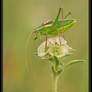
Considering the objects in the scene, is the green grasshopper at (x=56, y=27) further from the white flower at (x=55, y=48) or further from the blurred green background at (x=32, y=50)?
the blurred green background at (x=32, y=50)

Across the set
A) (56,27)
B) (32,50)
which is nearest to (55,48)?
(56,27)

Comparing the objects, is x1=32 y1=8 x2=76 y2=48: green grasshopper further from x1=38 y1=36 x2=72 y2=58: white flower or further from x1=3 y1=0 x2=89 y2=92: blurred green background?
x1=3 y1=0 x2=89 y2=92: blurred green background

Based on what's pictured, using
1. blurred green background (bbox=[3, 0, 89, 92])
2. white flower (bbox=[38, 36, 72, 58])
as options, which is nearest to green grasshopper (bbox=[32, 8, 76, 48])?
white flower (bbox=[38, 36, 72, 58])

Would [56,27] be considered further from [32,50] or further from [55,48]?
[32,50]

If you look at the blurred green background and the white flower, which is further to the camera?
the blurred green background

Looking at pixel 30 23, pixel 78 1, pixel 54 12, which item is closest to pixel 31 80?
pixel 30 23

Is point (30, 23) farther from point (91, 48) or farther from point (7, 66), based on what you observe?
point (91, 48)

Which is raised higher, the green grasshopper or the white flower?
the green grasshopper
